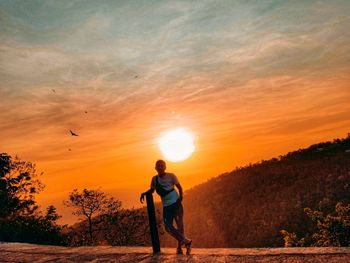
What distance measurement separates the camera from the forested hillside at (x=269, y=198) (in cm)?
3083

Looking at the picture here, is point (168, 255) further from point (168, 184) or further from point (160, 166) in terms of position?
point (160, 166)

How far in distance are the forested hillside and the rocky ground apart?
78.4 ft

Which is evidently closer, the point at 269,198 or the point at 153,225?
the point at 153,225

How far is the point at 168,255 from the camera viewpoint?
22.0 ft

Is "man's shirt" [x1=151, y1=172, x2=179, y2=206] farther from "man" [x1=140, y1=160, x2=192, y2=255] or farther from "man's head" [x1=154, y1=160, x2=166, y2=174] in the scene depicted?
"man's head" [x1=154, y1=160, x2=166, y2=174]

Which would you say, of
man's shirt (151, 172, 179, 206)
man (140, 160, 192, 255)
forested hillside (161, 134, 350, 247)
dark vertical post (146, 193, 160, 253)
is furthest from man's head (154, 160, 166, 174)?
forested hillside (161, 134, 350, 247)

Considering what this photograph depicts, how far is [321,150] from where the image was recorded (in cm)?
4084

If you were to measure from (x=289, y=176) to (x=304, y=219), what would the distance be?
7.96m

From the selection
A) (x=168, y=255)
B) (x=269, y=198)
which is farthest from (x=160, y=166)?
(x=269, y=198)

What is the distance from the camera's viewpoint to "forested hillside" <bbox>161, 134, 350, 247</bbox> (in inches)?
1214

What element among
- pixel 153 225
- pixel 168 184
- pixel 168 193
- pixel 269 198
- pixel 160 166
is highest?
pixel 269 198

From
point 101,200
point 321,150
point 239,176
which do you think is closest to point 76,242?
point 101,200

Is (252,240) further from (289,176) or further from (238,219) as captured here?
(289,176)

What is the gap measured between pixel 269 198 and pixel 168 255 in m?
31.3
